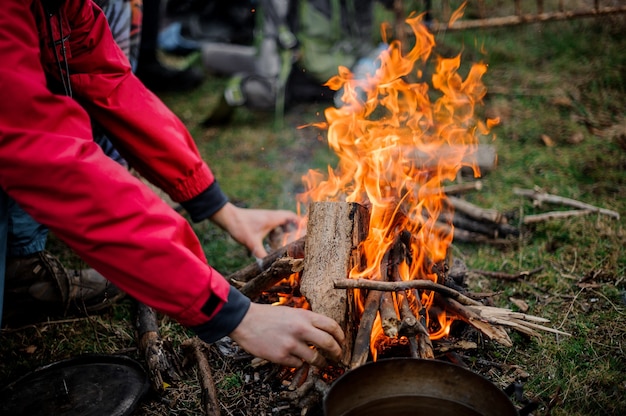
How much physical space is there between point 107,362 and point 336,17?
17.3 ft

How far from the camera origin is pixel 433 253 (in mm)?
2871

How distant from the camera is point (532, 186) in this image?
441 cm

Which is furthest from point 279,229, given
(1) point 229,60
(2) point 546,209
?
(1) point 229,60

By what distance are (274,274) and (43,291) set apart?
152 cm

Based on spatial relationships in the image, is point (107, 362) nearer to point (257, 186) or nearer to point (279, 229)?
point (279, 229)

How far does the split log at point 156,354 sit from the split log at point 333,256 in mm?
837

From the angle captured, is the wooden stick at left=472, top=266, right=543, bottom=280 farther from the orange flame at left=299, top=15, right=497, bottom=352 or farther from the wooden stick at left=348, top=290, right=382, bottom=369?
the wooden stick at left=348, top=290, right=382, bottom=369

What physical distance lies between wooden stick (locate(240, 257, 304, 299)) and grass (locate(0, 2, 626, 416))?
0.41 m

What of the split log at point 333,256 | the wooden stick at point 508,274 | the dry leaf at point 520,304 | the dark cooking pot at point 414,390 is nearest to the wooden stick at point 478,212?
the wooden stick at point 508,274

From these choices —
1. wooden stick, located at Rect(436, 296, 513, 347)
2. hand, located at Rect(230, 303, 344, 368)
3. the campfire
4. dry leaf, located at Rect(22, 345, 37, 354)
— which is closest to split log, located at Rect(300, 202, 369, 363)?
the campfire

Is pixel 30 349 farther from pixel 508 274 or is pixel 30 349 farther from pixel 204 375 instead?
pixel 508 274

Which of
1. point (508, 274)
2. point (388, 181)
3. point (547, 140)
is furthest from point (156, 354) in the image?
point (547, 140)

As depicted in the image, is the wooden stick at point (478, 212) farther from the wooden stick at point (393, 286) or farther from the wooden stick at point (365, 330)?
the wooden stick at point (365, 330)

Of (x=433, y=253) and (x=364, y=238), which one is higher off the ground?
(x=364, y=238)
